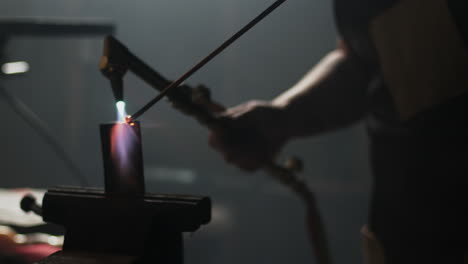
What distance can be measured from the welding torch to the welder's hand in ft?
0.04

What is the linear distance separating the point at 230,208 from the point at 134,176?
2.96ft

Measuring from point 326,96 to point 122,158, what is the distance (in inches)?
21.5

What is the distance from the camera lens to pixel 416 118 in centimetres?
63

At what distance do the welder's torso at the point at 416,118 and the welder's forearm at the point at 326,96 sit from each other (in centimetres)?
4

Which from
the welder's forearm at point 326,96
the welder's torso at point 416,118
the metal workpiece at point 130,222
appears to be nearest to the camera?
the metal workpiece at point 130,222

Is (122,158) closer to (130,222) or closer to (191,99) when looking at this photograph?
(130,222)

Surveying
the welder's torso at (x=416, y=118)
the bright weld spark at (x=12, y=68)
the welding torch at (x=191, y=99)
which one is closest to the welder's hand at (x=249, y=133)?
the welding torch at (x=191, y=99)

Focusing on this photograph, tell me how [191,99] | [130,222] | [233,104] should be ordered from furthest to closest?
[233,104], [191,99], [130,222]

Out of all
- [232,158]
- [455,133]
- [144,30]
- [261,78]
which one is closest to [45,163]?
[144,30]

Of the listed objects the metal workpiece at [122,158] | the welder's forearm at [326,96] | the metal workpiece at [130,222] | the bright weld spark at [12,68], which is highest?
the bright weld spark at [12,68]

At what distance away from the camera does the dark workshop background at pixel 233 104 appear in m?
1.00

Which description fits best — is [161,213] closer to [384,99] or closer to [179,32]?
[384,99]

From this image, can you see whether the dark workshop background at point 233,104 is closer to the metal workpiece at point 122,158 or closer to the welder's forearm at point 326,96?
the welder's forearm at point 326,96

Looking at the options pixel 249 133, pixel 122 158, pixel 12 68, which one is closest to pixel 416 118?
pixel 249 133
